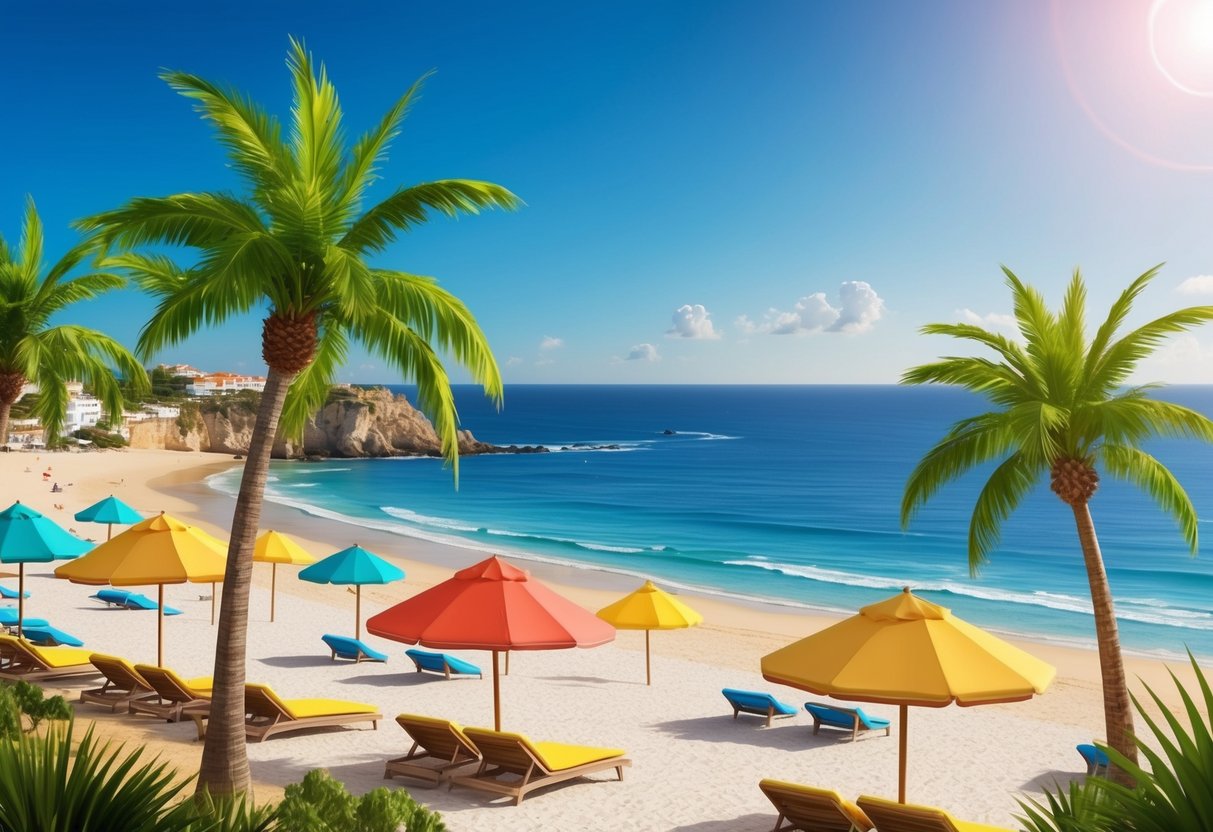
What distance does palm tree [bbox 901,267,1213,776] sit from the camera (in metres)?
11.9

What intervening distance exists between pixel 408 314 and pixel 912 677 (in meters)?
5.97

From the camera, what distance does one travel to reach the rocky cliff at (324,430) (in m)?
103

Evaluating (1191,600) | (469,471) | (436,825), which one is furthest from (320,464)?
(436,825)

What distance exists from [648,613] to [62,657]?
31.2 feet

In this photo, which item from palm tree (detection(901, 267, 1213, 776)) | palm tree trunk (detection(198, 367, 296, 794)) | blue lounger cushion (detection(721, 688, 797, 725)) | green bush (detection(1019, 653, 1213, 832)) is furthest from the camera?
blue lounger cushion (detection(721, 688, 797, 725))

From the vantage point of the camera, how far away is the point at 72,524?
41062 millimetres

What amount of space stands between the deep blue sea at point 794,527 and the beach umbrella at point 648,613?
52.0 feet

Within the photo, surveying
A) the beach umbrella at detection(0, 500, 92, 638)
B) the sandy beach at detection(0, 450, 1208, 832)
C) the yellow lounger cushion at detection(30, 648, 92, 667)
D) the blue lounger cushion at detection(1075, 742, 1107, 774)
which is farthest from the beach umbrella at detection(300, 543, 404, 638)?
the blue lounger cushion at detection(1075, 742, 1107, 774)

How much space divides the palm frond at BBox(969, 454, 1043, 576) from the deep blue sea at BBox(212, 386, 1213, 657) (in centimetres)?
1749

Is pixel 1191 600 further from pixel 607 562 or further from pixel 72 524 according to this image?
pixel 72 524

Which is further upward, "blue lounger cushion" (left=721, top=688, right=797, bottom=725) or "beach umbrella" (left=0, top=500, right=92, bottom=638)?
"beach umbrella" (left=0, top=500, right=92, bottom=638)

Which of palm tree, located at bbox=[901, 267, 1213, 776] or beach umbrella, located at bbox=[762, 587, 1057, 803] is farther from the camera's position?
palm tree, located at bbox=[901, 267, 1213, 776]

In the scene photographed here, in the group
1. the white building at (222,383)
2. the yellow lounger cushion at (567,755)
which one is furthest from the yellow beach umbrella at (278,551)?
the white building at (222,383)

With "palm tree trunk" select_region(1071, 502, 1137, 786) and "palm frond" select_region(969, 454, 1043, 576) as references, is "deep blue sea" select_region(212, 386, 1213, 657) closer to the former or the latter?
"palm frond" select_region(969, 454, 1043, 576)
